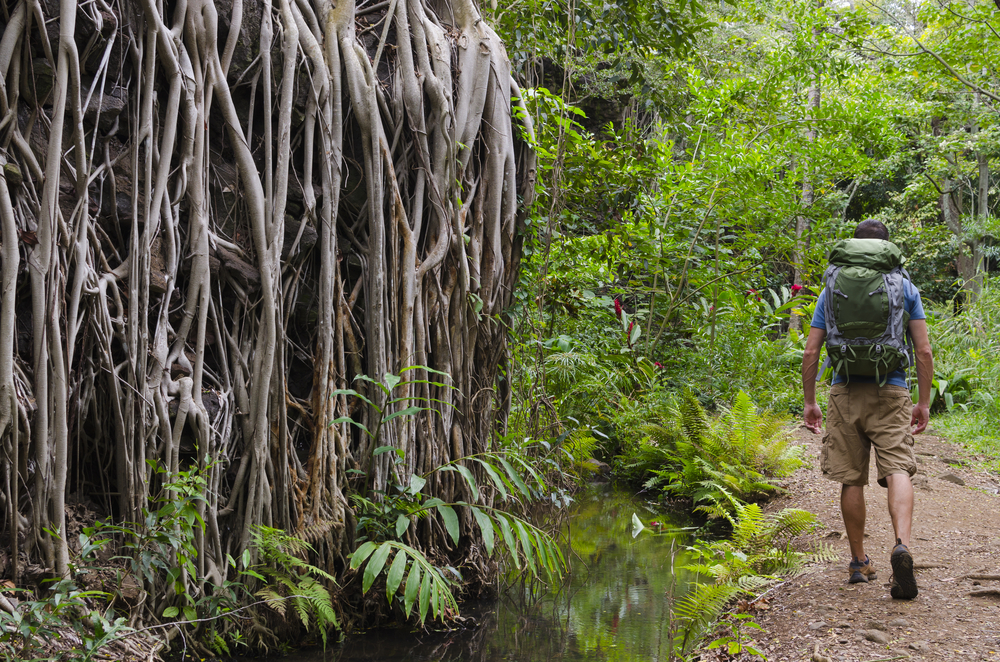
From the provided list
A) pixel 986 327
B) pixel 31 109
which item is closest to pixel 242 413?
pixel 31 109

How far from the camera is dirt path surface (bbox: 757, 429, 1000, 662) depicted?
2.88 m

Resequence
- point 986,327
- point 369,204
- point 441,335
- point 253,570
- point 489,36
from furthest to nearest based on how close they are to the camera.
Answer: point 986,327 → point 489,36 → point 441,335 → point 369,204 → point 253,570

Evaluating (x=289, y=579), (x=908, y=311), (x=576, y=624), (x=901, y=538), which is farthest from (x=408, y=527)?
(x=908, y=311)

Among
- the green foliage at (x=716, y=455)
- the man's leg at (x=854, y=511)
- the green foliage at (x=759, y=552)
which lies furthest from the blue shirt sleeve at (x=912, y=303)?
the green foliage at (x=716, y=455)

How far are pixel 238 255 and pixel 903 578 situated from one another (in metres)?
3.14

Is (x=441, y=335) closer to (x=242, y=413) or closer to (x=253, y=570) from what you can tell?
(x=242, y=413)

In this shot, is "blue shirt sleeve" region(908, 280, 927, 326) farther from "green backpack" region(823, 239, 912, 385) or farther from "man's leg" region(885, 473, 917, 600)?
"man's leg" region(885, 473, 917, 600)

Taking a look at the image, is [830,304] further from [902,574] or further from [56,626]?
[56,626]

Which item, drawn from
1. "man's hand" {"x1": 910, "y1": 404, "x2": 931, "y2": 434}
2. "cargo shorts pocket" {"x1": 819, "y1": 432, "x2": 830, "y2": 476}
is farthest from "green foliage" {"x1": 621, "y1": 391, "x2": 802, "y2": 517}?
"man's hand" {"x1": 910, "y1": 404, "x2": 931, "y2": 434}

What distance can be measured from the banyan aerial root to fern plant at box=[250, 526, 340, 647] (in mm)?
109

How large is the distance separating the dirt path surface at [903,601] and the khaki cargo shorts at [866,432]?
548 millimetres

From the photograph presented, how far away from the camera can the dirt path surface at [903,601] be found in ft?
9.46

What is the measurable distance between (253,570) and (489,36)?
9.59 ft

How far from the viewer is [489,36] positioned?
4152mm
